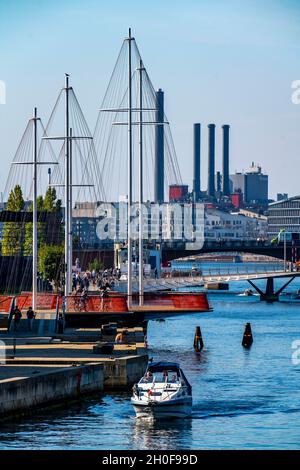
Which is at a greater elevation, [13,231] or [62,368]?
[13,231]

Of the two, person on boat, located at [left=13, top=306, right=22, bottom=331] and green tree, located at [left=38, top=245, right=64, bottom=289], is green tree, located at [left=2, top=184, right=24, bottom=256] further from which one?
person on boat, located at [left=13, top=306, right=22, bottom=331]

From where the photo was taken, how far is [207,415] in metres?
52.7

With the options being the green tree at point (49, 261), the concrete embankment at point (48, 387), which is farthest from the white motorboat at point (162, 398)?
the green tree at point (49, 261)

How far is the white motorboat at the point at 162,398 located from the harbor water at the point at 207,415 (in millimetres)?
406

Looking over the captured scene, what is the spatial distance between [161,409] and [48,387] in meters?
4.23

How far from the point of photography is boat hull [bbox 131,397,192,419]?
166 feet

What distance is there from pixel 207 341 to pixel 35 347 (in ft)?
89.5

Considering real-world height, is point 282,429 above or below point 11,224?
below

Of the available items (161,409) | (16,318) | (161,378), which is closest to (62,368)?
(161,378)

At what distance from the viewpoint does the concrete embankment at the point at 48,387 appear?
48875 millimetres

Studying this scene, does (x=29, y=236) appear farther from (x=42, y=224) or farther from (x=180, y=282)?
(x=180, y=282)
